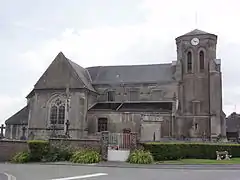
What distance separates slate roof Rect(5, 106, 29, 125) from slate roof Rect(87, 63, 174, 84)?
36.4 ft

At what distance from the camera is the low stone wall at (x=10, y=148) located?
28188 millimetres

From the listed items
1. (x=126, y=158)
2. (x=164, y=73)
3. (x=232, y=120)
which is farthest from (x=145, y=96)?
(x=232, y=120)

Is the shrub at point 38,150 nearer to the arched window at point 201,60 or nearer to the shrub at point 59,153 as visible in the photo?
the shrub at point 59,153

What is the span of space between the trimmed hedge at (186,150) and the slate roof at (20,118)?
2629cm

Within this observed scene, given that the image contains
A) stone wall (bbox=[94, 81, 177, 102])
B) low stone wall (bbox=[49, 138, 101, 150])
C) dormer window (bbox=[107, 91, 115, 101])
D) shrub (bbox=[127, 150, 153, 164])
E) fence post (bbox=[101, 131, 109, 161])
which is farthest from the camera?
dormer window (bbox=[107, 91, 115, 101])

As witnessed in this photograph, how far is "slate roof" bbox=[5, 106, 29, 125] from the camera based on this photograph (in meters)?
47.9

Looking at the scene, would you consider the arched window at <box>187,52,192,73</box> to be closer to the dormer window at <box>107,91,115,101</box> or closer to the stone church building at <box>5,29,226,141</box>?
the stone church building at <box>5,29,226,141</box>

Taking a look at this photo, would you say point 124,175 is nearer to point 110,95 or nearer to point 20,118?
point 110,95

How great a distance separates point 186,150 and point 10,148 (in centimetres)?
1469

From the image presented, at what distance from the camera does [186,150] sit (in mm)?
28234

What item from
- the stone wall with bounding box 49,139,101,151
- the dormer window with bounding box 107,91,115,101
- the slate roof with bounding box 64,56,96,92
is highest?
the slate roof with bounding box 64,56,96,92

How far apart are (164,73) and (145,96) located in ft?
14.2

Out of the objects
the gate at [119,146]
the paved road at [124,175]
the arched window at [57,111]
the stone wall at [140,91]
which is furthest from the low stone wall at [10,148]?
the stone wall at [140,91]

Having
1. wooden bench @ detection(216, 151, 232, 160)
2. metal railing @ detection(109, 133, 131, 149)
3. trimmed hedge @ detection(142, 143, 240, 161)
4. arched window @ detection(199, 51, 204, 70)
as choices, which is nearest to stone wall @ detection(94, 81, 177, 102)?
arched window @ detection(199, 51, 204, 70)
